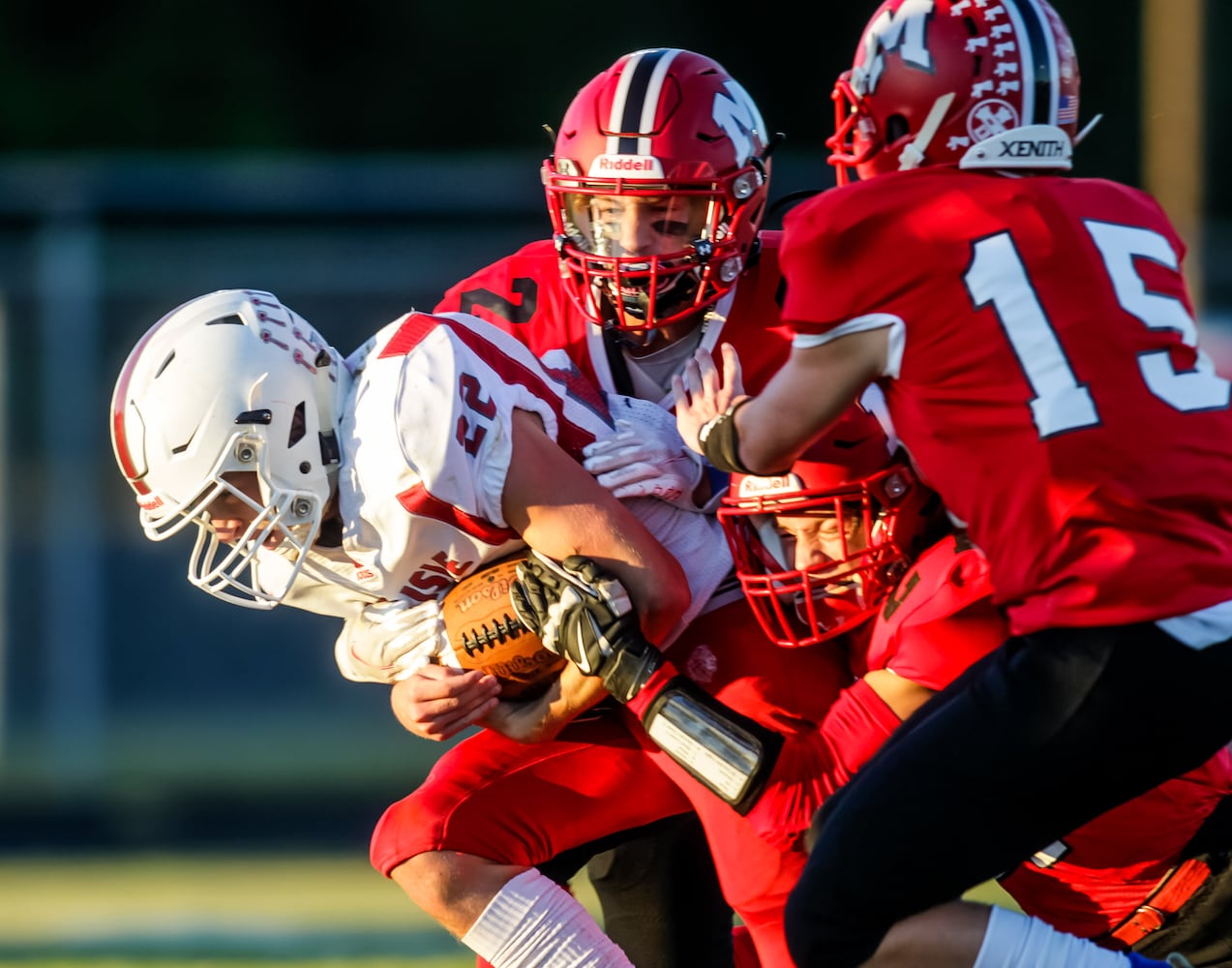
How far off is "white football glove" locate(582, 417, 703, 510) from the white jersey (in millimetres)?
30

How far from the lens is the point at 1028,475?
8.39ft

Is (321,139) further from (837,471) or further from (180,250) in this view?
(837,471)

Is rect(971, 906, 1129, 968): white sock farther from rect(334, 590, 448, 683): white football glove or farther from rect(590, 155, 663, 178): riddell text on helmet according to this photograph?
rect(590, 155, 663, 178): riddell text on helmet

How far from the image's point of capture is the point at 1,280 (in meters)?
7.86

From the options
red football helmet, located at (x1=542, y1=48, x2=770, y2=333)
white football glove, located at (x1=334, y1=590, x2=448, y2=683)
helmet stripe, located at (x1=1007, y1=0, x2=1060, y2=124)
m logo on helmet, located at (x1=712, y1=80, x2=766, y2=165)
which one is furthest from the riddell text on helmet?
white football glove, located at (x1=334, y1=590, x2=448, y2=683)

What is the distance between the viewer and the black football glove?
117 inches

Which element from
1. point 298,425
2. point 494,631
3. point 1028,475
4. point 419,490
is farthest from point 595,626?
point 1028,475

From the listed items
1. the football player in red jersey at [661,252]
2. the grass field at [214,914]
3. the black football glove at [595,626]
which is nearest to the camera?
the black football glove at [595,626]

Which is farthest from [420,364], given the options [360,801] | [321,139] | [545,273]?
[321,139]

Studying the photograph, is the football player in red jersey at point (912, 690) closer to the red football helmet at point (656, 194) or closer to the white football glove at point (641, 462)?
the white football glove at point (641, 462)

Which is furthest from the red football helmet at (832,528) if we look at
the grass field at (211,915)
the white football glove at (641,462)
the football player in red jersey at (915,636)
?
the grass field at (211,915)

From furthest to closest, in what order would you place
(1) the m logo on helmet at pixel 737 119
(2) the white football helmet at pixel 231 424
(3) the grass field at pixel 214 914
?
(3) the grass field at pixel 214 914 → (1) the m logo on helmet at pixel 737 119 → (2) the white football helmet at pixel 231 424

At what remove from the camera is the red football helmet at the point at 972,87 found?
281 centimetres

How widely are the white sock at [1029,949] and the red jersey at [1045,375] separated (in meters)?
0.45
